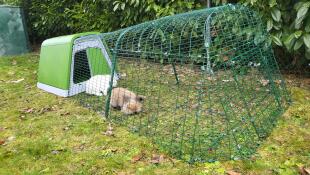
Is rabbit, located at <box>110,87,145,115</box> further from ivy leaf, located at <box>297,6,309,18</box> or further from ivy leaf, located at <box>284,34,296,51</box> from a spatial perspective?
ivy leaf, located at <box>297,6,309,18</box>

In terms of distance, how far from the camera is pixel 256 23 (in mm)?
3762

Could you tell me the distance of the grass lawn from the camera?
264cm

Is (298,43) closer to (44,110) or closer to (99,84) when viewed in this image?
(99,84)

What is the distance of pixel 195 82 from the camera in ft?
14.8

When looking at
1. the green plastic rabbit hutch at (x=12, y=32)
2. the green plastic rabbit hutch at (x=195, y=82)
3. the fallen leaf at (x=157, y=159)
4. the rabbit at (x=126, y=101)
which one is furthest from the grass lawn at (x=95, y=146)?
the green plastic rabbit hutch at (x=12, y=32)

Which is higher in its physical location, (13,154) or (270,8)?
(270,8)

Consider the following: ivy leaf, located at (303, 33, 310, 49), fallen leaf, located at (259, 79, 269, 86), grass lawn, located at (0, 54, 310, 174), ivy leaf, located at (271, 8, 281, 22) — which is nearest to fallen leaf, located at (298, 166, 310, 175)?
grass lawn, located at (0, 54, 310, 174)

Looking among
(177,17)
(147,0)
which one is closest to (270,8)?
(177,17)

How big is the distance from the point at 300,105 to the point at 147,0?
276cm

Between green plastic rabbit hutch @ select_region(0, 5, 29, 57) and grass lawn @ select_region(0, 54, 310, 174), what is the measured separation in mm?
3517

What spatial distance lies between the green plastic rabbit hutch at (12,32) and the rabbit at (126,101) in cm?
437

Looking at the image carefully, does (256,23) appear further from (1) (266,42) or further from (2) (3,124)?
(2) (3,124)

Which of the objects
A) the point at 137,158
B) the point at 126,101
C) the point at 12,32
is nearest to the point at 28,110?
the point at 126,101

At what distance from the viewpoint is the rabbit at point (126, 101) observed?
3.64 meters
